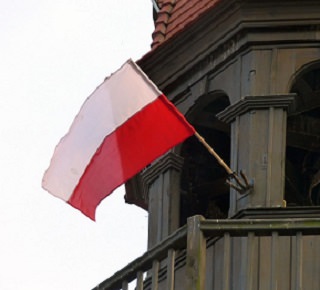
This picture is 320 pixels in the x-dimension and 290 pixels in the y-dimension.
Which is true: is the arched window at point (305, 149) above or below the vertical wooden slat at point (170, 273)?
above

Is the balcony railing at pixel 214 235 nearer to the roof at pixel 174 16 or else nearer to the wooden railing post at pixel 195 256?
the wooden railing post at pixel 195 256

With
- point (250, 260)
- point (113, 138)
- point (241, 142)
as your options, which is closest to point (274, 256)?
→ point (250, 260)

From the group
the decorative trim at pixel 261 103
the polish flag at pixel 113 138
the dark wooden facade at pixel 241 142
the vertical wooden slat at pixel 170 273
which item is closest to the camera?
the vertical wooden slat at pixel 170 273

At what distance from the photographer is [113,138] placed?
21219 millimetres

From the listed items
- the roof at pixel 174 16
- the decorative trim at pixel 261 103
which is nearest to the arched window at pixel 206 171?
the roof at pixel 174 16

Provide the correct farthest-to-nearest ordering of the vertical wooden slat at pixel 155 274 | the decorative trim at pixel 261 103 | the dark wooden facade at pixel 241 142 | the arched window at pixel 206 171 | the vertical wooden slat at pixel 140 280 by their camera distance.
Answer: the arched window at pixel 206 171 → the decorative trim at pixel 261 103 → the dark wooden facade at pixel 241 142 → the vertical wooden slat at pixel 140 280 → the vertical wooden slat at pixel 155 274

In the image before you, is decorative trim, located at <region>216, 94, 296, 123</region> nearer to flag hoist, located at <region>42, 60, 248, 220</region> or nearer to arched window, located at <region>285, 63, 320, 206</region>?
arched window, located at <region>285, 63, 320, 206</region>

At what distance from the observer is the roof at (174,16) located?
75.8ft

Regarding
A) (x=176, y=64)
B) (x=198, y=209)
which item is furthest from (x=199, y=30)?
(x=198, y=209)

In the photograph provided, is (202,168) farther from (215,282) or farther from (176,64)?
(215,282)

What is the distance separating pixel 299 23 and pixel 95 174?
249 centimetres

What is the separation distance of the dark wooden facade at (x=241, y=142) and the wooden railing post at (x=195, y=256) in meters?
0.28

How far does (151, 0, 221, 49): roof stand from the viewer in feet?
75.8

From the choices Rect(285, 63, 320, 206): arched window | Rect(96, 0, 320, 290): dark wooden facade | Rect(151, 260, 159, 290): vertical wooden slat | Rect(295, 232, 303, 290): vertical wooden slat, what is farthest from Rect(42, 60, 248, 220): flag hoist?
Rect(295, 232, 303, 290): vertical wooden slat
